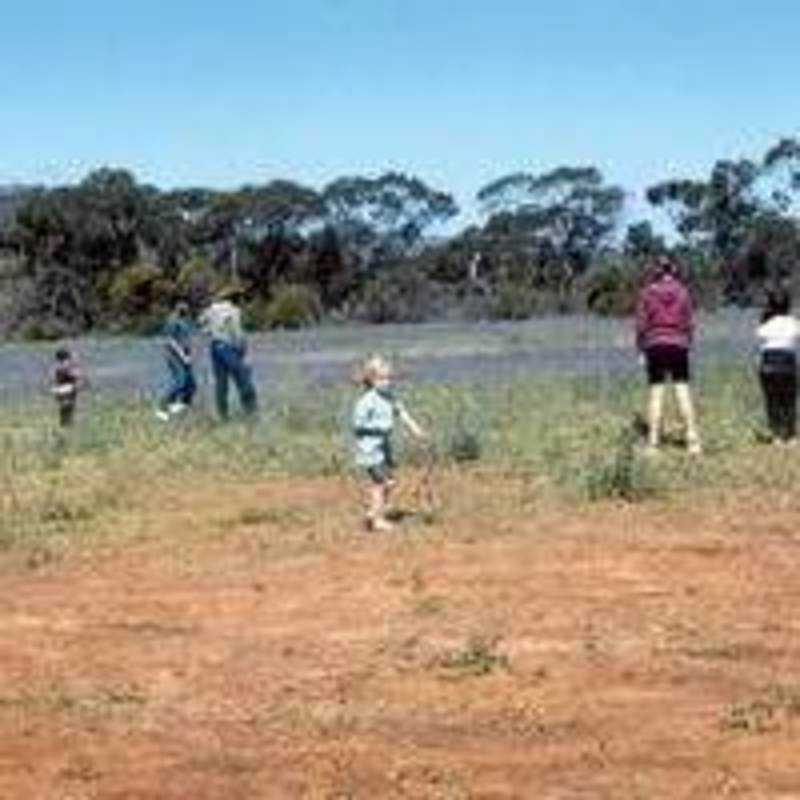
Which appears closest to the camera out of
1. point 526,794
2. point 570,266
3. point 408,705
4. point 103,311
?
point 526,794

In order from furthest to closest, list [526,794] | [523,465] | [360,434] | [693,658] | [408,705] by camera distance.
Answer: [523,465], [360,434], [693,658], [408,705], [526,794]

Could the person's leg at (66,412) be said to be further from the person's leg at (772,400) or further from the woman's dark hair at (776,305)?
the person's leg at (772,400)

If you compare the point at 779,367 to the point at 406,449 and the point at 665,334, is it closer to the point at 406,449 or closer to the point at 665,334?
the point at 665,334

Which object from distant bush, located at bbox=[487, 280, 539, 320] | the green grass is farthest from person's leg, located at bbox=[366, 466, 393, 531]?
distant bush, located at bbox=[487, 280, 539, 320]

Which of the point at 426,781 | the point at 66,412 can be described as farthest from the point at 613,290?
the point at 426,781

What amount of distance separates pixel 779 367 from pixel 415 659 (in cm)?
1077

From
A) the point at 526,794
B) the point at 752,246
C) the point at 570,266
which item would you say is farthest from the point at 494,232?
the point at 526,794

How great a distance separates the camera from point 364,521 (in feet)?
61.2

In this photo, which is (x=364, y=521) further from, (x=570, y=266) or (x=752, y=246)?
(x=570, y=266)

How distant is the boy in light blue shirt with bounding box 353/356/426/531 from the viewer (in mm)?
18328

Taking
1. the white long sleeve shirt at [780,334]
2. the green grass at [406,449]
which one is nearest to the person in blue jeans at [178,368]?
the green grass at [406,449]

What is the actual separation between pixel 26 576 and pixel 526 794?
715cm

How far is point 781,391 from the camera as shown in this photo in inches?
920

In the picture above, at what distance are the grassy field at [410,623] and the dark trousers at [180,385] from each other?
4787 mm
